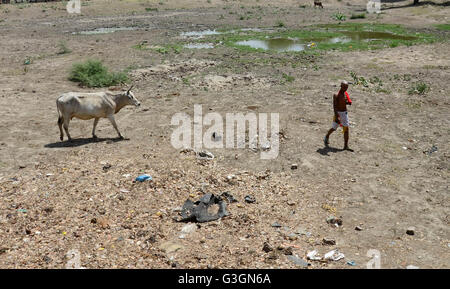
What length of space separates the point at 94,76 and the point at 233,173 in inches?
377

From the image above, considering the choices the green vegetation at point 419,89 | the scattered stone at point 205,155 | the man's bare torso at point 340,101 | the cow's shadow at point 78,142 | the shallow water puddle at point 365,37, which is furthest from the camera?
the shallow water puddle at point 365,37

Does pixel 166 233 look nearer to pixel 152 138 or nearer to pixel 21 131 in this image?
pixel 152 138

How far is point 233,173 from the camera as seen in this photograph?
8.64m

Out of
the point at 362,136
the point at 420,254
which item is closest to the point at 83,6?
the point at 362,136

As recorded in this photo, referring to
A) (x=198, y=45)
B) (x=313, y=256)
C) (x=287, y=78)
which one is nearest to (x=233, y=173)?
(x=313, y=256)

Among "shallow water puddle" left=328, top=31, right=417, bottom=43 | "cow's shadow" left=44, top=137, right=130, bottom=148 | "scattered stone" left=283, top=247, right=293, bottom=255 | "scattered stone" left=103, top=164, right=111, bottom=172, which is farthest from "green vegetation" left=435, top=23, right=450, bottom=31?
"scattered stone" left=283, top=247, right=293, bottom=255

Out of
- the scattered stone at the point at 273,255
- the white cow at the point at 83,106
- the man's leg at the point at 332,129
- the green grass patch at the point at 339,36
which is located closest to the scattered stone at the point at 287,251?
the scattered stone at the point at 273,255

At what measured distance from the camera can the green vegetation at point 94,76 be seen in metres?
15.6

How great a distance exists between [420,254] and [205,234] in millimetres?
3261

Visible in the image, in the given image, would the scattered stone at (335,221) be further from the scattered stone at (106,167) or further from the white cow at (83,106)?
the white cow at (83,106)

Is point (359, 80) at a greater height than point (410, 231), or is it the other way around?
point (359, 80)

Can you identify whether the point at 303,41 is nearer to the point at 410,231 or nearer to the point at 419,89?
the point at 419,89

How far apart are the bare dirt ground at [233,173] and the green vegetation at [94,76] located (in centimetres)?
48

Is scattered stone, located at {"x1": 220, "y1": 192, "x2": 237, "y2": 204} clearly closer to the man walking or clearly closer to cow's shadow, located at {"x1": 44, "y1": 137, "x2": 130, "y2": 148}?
the man walking
